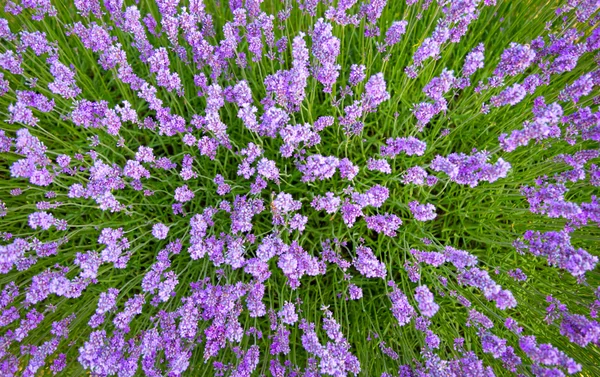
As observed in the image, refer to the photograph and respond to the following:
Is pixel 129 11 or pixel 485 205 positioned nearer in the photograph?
pixel 129 11

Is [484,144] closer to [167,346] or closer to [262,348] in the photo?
[262,348]

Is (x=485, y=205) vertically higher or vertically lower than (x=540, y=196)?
higher

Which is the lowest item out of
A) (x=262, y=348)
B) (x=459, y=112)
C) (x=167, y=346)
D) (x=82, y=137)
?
(x=167, y=346)

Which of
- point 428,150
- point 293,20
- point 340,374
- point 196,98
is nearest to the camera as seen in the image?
point 340,374

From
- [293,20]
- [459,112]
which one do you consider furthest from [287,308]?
[293,20]

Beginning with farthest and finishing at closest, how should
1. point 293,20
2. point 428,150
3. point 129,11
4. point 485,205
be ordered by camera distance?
point 293,20
point 485,205
point 428,150
point 129,11

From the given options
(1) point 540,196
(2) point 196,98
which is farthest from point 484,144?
(2) point 196,98
